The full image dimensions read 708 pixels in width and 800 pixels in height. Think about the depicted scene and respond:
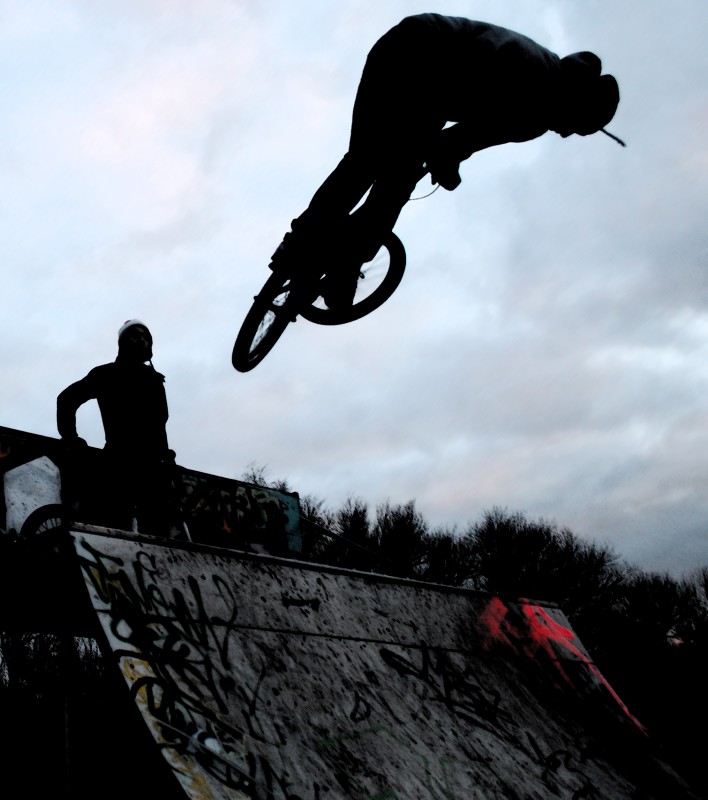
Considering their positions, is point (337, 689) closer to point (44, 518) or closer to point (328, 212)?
point (328, 212)

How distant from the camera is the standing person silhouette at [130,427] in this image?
529 centimetres

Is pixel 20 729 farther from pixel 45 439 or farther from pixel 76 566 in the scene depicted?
pixel 76 566

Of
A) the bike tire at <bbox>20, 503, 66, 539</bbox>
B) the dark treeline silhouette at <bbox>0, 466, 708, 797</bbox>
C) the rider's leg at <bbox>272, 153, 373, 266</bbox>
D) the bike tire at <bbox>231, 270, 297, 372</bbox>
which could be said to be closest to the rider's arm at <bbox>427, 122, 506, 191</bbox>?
the rider's leg at <bbox>272, 153, 373, 266</bbox>

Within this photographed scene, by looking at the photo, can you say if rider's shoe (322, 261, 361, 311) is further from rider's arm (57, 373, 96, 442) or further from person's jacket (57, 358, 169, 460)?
rider's arm (57, 373, 96, 442)

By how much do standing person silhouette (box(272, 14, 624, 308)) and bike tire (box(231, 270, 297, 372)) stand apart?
29.4 inches

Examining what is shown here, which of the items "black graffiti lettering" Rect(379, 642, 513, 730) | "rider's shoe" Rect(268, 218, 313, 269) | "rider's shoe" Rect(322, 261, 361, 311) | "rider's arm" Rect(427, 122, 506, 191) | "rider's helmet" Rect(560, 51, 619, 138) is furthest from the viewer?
"black graffiti lettering" Rect(379, 642, 513, 730)

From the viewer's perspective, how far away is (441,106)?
3.18 meters

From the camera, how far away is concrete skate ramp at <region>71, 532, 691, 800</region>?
3.36 m

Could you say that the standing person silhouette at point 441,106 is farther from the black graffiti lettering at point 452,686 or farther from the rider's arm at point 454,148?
the black graffiti lettering at point 452,686

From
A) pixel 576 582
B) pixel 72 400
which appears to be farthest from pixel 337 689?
pixel 576 582

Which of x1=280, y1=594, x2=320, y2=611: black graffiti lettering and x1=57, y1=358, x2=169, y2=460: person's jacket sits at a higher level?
x1=57, y1=358, x2=169, y2=460: person's jacket

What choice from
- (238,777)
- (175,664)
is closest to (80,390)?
(175,664)

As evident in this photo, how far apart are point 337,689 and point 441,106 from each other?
2.82 m

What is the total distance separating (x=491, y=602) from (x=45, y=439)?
4.73m
